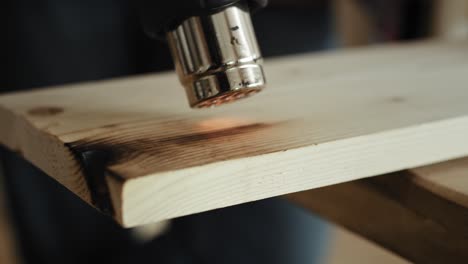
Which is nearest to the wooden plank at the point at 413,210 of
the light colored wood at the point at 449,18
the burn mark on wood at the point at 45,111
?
the burn mark on wood at the point at 45,111

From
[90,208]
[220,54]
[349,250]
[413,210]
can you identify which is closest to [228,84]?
[220,54]

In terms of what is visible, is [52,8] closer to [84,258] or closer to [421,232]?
[84,258]

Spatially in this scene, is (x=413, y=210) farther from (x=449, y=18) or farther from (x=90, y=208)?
(x=449, y=18)

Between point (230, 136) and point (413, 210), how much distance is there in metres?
0.14

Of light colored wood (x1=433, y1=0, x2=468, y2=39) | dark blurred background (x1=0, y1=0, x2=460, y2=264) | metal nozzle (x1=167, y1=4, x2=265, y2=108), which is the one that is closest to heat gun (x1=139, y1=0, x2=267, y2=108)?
metal nozzle (x1=167, y1=4, x2=265, y2=108)

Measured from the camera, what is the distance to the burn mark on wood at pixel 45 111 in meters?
0.46

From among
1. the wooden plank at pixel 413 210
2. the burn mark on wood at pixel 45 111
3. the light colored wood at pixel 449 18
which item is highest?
the burn mark on wood at pixel 45 111

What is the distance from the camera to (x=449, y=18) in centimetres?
110

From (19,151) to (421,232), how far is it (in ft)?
0.97

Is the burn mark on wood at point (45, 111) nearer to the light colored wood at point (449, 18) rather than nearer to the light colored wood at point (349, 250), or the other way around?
the light colored wood at point (349, 250)

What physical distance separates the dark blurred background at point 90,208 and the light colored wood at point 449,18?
0.22 meters

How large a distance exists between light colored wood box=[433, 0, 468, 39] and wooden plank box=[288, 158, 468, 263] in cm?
72

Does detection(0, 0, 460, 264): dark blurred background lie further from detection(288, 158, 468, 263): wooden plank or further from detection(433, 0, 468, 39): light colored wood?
detection(288, 158, 468, 263): wooden plank

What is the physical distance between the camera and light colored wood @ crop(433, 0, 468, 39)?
110 cm
